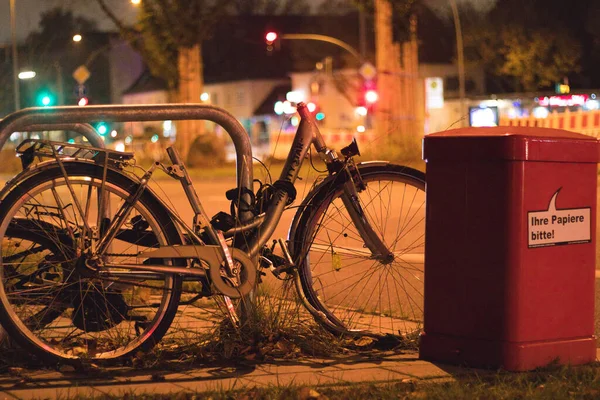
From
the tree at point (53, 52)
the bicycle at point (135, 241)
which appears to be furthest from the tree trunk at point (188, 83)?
the bicycle at point (135, 241)

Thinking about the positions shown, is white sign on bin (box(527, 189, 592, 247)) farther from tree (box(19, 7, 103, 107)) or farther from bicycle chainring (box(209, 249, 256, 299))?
tree (box(19, 7, 103, 107))

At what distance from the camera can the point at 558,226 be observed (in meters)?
4.60

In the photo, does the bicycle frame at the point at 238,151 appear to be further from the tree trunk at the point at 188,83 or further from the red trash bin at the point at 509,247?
the tree trunk at the point at 188,83

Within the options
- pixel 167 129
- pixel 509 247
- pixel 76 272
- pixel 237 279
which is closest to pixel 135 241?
pixel 76 272

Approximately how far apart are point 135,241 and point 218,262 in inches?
15.7

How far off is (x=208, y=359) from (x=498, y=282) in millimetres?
1367

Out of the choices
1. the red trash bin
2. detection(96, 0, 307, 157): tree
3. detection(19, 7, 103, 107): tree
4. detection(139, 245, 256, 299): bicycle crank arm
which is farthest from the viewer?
detection(19, 7, 103, 107): tree

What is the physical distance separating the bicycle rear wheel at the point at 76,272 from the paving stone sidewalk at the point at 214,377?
162mm

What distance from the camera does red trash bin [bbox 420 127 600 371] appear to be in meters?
4.45

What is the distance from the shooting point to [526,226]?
4.47 m

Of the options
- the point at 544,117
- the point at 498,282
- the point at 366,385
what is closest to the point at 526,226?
the point at 498,282

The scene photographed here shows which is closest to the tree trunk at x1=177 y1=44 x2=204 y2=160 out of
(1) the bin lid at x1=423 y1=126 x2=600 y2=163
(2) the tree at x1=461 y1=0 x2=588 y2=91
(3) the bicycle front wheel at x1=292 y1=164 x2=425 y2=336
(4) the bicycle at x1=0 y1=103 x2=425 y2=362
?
(2) the tree at x1=461 y1=0 x2=588 y2=91

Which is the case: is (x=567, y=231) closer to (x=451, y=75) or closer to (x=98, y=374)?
(x=98, y=374)

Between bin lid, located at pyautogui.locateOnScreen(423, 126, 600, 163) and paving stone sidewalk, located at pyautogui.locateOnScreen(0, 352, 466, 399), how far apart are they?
95cm
